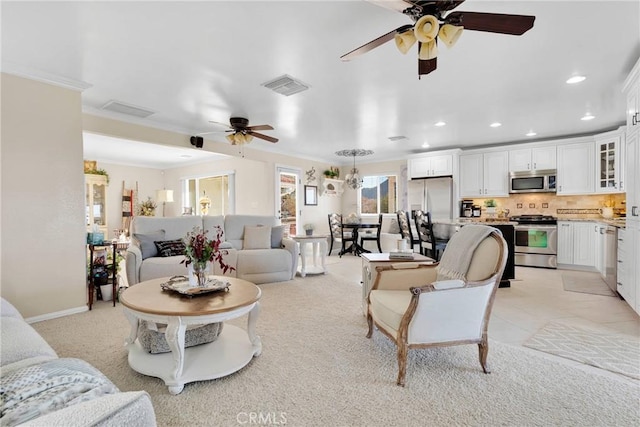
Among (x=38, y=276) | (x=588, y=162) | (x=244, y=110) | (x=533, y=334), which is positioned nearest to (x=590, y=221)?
(x=588, y=162)

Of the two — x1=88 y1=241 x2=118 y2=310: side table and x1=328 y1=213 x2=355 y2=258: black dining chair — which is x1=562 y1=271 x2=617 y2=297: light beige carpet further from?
x1=88 y1=241 x2=118 y2=310: side table

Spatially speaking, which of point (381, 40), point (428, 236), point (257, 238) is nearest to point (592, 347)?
Answer: point (428, 236)

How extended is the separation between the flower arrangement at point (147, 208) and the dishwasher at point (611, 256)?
9715mm

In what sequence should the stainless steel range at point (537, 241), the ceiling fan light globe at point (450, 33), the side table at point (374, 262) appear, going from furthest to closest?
the stainless steel range at point (537, 241)
the side table at point (374, 262)
the ceiling fan light globe at point (450, 33)

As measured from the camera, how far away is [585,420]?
1629mm

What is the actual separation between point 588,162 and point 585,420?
542 centimetres

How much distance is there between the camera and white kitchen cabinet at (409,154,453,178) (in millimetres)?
6660

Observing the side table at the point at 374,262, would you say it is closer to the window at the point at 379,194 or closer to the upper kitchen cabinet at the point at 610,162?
the upper kitchen cabinet at the point at 610,162

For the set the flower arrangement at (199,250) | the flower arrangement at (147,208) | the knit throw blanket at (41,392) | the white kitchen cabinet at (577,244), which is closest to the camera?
the knit throw blanket at (41,392)

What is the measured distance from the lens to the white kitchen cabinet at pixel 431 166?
262 inches

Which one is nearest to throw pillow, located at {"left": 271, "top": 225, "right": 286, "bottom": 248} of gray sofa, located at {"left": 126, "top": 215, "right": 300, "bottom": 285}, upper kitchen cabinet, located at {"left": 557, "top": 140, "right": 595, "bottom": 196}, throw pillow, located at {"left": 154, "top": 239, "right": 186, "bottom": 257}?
gray sofa, located at {"left": 126, "top": 215, "right": 300, "bottom": 285}

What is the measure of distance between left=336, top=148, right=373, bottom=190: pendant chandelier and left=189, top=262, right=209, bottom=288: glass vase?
16.3ft

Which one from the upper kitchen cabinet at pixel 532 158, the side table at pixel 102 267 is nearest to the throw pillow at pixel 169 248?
the side table at pixel 102 267

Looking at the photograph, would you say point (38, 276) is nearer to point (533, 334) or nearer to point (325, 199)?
point (533, 334)
